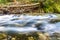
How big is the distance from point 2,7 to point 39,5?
2234 millimetres

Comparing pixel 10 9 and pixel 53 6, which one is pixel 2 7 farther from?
pixel 53 6

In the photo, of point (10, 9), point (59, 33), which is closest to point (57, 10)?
point (10, 9)

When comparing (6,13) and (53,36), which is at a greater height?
(53,36)

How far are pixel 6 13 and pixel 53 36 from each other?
6.17 metres

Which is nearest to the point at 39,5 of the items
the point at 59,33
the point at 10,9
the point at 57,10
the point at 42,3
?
the point at 42,3

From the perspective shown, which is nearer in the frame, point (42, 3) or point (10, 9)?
point (10, 9)

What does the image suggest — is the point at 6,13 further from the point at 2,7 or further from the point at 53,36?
the point at 53,36

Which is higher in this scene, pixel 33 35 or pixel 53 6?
pixel 33 35

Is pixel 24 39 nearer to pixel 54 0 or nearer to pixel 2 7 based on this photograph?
pixel 2 7

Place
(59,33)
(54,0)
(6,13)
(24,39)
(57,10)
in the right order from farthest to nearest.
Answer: (54,0)
(57,10)
(6,13)
(59,33)
(24,39)

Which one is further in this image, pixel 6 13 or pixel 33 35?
pixel 6 13

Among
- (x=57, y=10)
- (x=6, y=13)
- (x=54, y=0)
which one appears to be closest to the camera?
(x=6, y=13)

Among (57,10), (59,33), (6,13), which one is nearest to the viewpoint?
(59,33)

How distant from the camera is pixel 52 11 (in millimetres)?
10688
